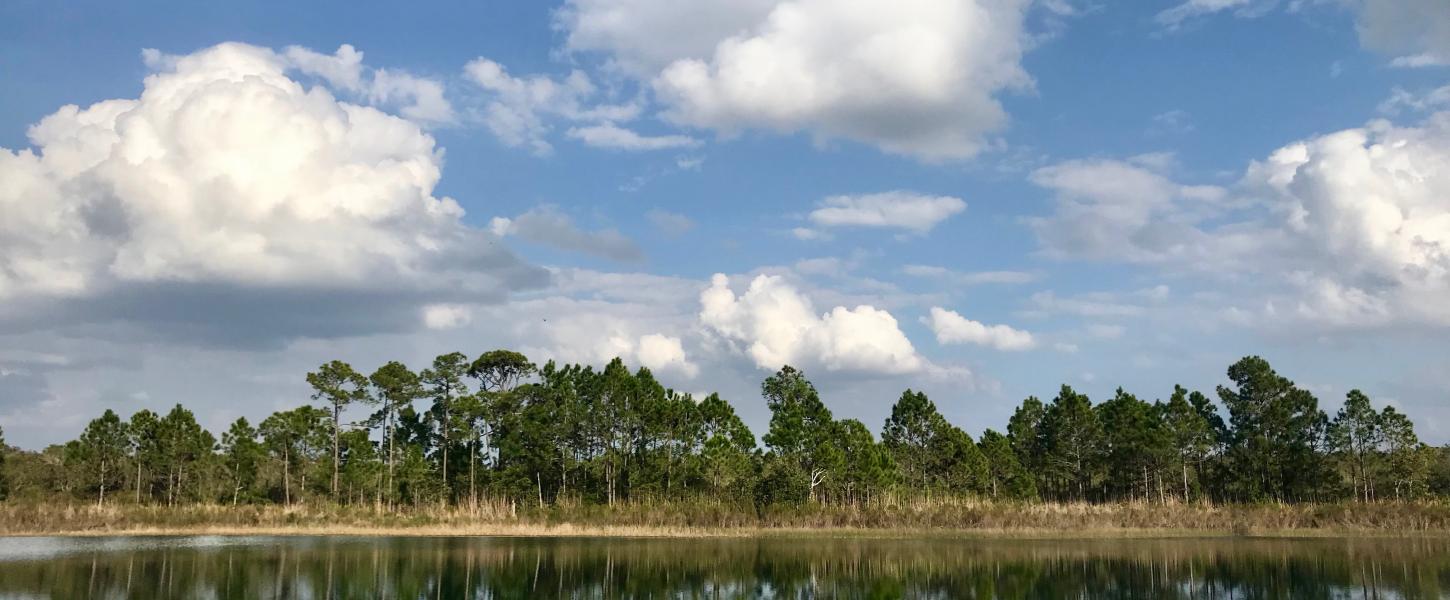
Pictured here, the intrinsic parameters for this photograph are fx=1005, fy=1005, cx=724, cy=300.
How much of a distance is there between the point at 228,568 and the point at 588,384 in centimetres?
4118

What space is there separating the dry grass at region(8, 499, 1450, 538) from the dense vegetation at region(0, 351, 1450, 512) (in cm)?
732

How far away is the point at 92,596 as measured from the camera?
25.6m

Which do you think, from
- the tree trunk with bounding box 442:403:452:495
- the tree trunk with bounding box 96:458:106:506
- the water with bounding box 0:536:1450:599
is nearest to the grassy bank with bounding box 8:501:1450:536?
the water with bounding box 0:536:1450:599

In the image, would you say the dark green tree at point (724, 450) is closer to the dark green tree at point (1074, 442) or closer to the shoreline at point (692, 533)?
the shoreline at point (692, 533)

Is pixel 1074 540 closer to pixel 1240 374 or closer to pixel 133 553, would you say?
pixel 1240 374

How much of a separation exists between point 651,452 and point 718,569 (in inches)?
1468

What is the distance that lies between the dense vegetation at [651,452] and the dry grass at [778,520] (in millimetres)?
7318

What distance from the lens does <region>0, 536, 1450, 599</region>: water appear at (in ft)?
92.7

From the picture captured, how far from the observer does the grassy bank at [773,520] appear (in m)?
53.5

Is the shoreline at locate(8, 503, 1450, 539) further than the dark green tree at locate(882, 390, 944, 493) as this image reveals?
No

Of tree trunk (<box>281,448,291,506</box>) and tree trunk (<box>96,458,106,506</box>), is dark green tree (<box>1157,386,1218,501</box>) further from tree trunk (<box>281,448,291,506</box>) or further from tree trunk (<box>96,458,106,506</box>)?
tree trunk (<box>96,458,106,506</box>)

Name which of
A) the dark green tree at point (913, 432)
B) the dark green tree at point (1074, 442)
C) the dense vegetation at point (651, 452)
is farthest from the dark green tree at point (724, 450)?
the dark green tree at point (1074, 442)

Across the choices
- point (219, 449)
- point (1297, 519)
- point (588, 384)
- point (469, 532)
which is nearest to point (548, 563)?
point (469, 532)

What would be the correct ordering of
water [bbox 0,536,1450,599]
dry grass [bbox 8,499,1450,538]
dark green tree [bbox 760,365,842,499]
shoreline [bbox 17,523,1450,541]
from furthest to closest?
dark green tree [bbox 760,365,842,499], dry grass [bbox 8,499,1450,538], shoreline [bbox 17,523,1450,541], water [bbox 0,536,1450,599]
